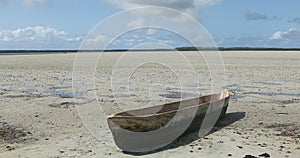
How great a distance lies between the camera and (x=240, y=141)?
9.59 m

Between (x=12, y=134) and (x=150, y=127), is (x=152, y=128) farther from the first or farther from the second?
(x=12, y=134)

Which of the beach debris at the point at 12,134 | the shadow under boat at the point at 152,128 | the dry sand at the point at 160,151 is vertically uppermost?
the shadow under boat at the point at 152,128

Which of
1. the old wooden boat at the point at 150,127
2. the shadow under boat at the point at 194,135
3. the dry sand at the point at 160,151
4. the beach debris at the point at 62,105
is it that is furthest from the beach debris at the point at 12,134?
the beach debris at the point at 62,105

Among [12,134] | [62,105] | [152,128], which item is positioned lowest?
[12,134]

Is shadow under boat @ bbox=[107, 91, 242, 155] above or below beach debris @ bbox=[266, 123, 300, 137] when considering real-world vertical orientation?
above

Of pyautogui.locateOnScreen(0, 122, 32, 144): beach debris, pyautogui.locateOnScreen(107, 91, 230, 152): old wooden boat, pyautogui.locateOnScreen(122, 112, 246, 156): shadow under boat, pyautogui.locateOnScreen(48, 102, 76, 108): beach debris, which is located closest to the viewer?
pyautogui.locateOnScreen(107, 91, 230, 152): old wooden boat

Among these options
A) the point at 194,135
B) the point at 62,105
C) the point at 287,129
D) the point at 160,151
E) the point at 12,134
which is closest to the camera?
the point at 160,151

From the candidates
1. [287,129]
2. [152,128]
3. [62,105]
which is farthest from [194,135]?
[62,105]

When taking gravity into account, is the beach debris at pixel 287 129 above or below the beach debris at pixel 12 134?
above

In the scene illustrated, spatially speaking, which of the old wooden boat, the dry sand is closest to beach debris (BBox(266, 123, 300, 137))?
the dry sand

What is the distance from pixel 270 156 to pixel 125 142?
2.85 metres

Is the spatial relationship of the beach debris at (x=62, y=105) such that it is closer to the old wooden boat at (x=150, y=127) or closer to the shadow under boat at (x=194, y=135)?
the old wooden boat at (x=150, y=127)

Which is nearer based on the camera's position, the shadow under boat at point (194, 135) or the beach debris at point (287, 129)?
the shadow under boat at point (194, 135)

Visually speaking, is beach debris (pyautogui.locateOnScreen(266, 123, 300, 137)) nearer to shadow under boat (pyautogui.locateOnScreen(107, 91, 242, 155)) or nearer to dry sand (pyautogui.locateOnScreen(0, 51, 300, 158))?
dry sand (pyautogui.locateOnScreen(0, 51, 300, 158))
